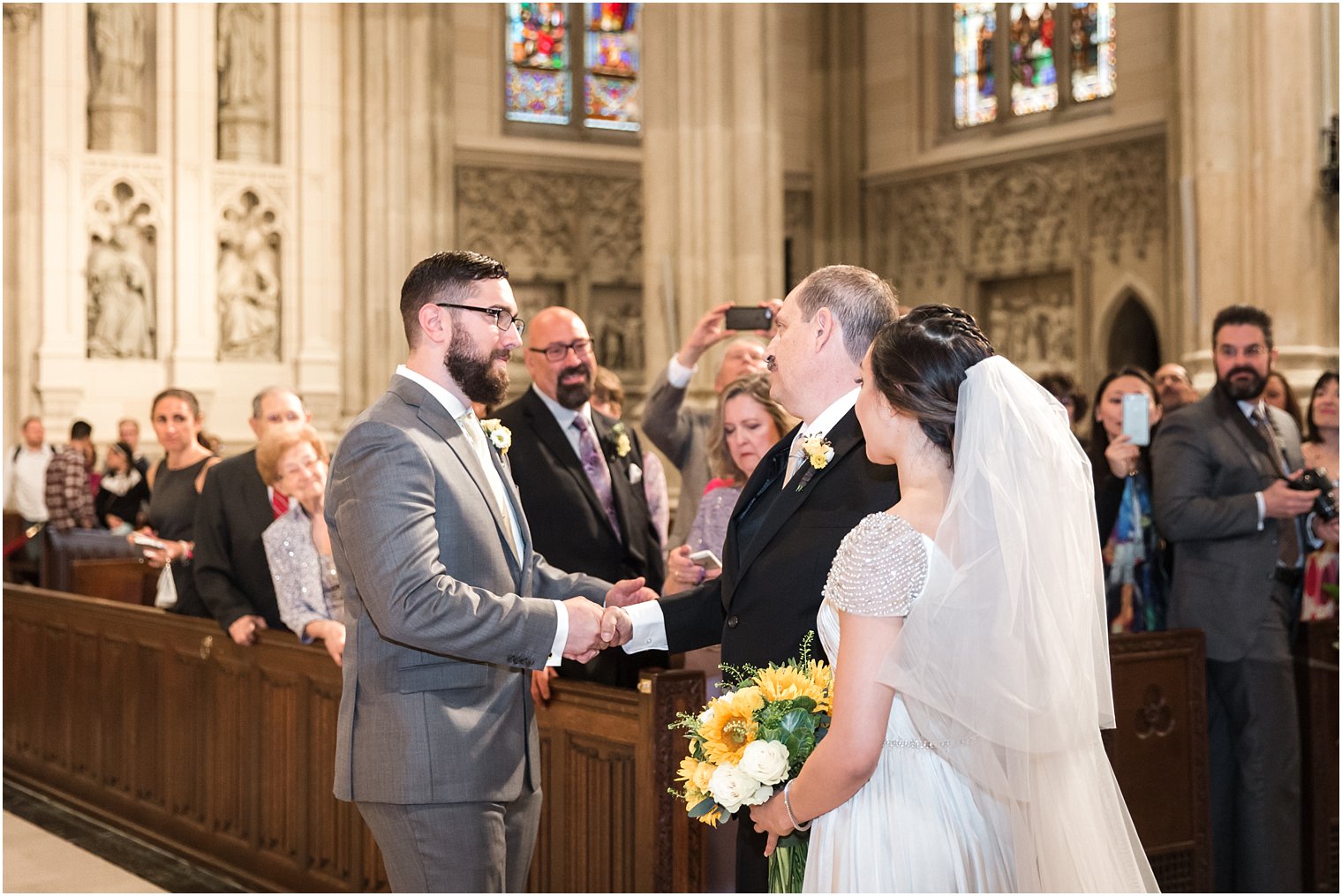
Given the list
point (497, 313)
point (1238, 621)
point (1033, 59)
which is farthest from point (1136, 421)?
point (1033, 59)

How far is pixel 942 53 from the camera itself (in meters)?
15.7

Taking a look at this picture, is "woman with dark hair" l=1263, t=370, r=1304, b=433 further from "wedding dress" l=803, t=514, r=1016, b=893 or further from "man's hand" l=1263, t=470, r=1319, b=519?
"wedding dress" l=803, t=514, r=1016, b=893

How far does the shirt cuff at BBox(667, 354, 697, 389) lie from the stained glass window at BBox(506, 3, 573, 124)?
35.4ft

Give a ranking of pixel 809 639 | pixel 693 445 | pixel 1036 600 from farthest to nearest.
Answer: pixel 693 445 → pixel 809 639 → pixel 1036 600

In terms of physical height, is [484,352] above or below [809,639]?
above

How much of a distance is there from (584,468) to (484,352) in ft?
6.36

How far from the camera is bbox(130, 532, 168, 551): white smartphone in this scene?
5801 millimetres

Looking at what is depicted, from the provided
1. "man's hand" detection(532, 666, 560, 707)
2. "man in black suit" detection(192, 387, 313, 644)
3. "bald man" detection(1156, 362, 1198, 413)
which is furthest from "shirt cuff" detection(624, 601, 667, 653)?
"bald man" detection(1156, 362, 1198, 413)

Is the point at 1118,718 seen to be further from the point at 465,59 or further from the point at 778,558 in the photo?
the point at 465,59

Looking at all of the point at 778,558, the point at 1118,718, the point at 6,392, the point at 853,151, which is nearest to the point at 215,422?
the point at 6,392

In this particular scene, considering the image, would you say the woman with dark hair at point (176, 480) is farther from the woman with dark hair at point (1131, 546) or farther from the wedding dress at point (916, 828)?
the wedding dress at point (916, 828)

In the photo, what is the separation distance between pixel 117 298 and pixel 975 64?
340 inches

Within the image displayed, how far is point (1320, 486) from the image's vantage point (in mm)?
4926

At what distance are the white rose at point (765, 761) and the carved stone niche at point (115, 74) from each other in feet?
36.9
